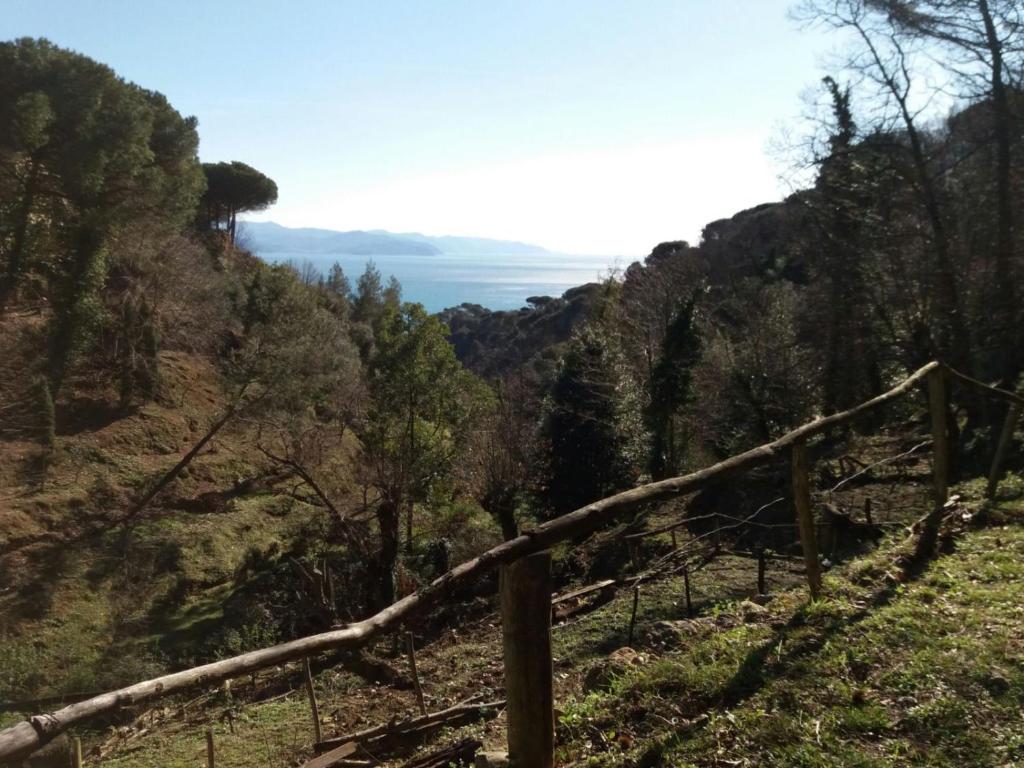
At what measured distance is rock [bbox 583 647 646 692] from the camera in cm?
454

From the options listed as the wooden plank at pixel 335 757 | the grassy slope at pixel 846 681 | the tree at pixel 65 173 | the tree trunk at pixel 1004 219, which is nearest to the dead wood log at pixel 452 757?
the grassy slope at pixel 846 681

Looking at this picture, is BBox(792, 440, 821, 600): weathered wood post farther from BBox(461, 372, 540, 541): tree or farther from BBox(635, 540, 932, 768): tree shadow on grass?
BBox(461, 372, 540, 541): tree

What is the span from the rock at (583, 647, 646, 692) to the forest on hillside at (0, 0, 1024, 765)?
918 cm

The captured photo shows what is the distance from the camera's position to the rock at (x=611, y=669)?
14.9ft

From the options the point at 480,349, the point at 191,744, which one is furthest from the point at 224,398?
the point at 480,349

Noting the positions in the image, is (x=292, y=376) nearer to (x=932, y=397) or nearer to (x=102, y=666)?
(x=102, y=666)

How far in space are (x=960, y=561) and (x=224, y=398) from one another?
32407 millimetres

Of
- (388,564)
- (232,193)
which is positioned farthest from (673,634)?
(232,193)

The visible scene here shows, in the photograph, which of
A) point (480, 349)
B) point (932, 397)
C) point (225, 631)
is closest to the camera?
Answer: point (932, 397)

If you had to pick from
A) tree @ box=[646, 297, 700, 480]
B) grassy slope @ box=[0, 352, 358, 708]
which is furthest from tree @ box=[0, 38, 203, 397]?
tree @ box=[646, 297, 700, 480]

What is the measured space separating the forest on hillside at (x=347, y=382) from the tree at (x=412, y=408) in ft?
0.27

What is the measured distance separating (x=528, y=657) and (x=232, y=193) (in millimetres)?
53233

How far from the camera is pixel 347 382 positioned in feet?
84.7

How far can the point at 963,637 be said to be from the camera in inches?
152
